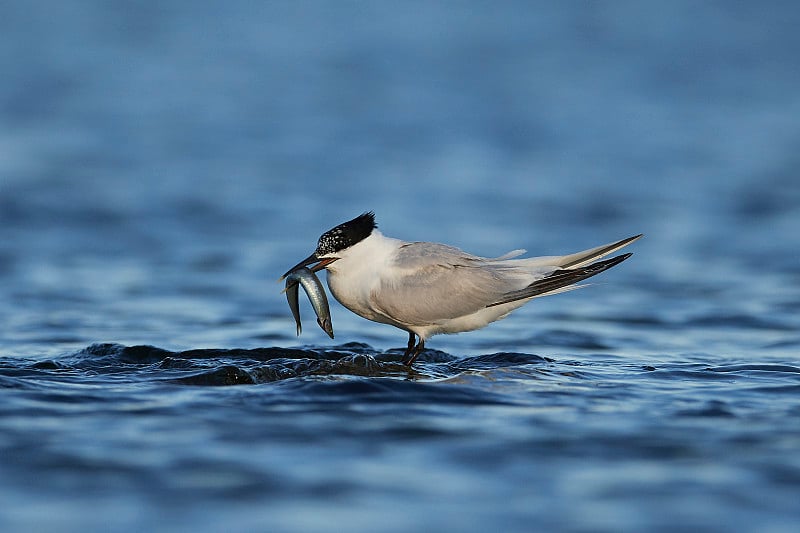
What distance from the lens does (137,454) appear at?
545 centimetres

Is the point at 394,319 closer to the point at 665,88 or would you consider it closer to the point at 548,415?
the point at 548,415

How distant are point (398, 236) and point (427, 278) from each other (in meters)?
5.09

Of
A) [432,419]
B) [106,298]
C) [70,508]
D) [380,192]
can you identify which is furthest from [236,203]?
[70,508]

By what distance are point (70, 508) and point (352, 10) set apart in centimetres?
2293

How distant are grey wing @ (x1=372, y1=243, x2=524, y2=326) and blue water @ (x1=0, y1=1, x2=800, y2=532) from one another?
1.30 feet

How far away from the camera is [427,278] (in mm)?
7934

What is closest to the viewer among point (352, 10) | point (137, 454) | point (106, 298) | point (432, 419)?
point (137, 454)

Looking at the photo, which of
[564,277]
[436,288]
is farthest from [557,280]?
[436,288]

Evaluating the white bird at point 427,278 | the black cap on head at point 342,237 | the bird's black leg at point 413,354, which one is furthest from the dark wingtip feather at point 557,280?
the black cap on head at point 342,237

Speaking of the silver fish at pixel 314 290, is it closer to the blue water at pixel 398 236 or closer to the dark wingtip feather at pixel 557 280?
the blue water at pixel 398 236

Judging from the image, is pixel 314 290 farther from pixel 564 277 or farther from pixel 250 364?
pixel 564 277

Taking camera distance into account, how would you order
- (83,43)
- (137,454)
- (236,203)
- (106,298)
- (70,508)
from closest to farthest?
(70,508) → (137,454) → (106,298) → (236,203) → (83,43)

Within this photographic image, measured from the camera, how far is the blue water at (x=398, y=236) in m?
5.15

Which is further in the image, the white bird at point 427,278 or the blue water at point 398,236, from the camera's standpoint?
the white bird at point 427,278
